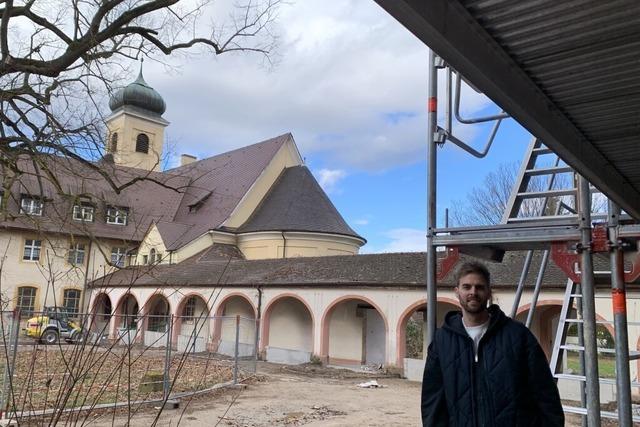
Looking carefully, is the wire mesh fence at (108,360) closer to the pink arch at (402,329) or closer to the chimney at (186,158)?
the pink arch at (402,329)

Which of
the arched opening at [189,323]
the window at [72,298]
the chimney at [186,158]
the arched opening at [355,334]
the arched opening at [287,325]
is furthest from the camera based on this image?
the chimney at [186,158]

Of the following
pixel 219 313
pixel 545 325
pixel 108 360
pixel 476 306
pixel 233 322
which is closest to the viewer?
pixel 476 306

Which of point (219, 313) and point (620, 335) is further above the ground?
point (620, 335)

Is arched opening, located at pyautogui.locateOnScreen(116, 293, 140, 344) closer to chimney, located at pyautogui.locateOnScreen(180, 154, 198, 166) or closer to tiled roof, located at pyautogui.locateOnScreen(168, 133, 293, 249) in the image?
tiled roof, located at pyautogui.locateOnScreen(168, 133, 293, 249)

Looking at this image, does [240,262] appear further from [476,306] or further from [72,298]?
[476,306]

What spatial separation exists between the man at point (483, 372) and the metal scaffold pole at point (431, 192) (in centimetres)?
115

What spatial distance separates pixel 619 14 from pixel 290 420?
986 centimetres

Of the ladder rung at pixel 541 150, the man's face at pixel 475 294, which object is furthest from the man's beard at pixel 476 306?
the ladder rung at pixel 541 150

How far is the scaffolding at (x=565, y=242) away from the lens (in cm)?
360

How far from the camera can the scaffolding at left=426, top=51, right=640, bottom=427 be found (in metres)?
3.60

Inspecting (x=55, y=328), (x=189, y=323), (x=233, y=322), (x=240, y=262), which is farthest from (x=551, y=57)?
(x=240, y=262)

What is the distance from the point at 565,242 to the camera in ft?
13.1

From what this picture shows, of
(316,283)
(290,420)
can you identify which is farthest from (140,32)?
(316,283)

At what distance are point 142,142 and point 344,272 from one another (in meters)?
37.7
